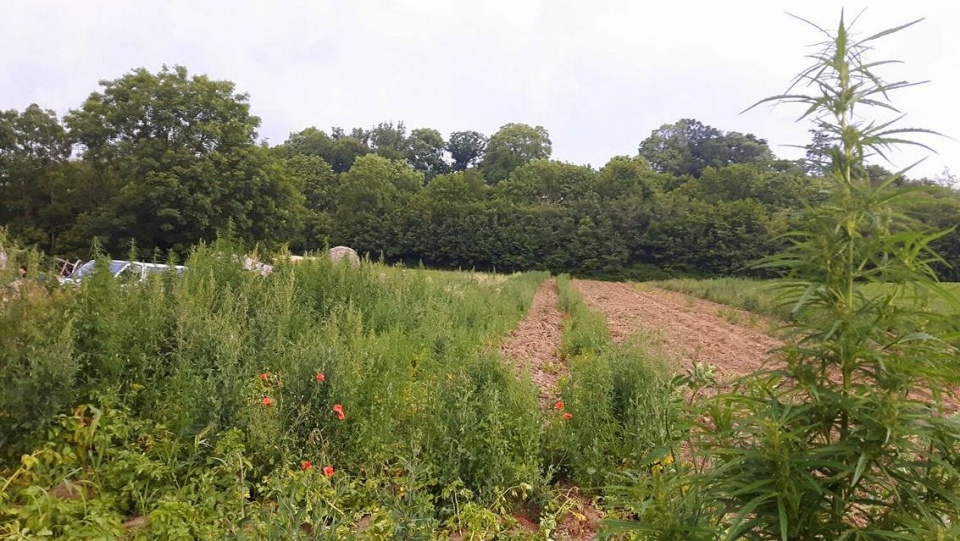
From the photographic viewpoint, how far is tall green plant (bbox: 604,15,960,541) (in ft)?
4.37

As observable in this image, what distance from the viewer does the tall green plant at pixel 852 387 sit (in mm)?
1332

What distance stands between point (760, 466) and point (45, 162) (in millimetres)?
37045

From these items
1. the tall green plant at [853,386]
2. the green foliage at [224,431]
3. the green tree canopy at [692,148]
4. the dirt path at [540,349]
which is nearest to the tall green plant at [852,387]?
the tall green plant at [853,386]

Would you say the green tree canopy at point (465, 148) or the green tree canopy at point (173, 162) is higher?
the green tree canopy at point (465, 148)

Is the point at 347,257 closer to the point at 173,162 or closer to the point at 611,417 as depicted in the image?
the point at 611,417

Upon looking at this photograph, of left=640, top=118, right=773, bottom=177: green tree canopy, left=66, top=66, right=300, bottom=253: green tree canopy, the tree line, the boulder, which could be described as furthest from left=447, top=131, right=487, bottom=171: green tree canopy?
the boulder

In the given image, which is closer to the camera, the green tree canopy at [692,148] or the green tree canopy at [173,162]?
the green tree canopy at [173,162]

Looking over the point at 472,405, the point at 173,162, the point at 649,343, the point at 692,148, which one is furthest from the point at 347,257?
the point at 692,148

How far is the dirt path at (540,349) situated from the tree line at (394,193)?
282 centimetres

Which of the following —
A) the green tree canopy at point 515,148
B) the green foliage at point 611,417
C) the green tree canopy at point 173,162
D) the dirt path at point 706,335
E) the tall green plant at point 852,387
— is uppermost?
the green tree canopy at point 515,148

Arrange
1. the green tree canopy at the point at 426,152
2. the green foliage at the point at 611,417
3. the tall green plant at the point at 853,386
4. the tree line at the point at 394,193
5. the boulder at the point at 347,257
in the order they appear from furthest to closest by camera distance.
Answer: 1. the green tree canopy at the point at 426,152
2. the tree line at the point at 394,193
3. the boulder at the point at 347,257
4. the green foliage at the point at 611,417
5. the tall green plant at the point at 853,386

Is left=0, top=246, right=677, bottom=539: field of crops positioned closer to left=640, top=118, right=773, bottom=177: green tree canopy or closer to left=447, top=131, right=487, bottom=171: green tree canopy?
left=640, top=118, right=773, bottom=177: green tree canopy

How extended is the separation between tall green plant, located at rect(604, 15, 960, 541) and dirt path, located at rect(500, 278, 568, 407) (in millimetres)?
3687

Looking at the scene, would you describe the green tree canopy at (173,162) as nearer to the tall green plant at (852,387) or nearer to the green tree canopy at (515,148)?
the tall green plant at (852,387)
